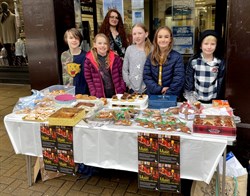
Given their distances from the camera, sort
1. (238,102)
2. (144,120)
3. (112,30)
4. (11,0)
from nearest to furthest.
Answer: (144,120) → (238,102) → (112,30) → (11,0)

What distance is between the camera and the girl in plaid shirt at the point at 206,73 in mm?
3068

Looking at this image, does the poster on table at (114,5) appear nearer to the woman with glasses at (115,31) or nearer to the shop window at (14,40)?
the woman with glasses at (115,31)

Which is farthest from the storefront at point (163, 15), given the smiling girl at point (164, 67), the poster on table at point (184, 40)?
the smiling girl at point (164, 67)

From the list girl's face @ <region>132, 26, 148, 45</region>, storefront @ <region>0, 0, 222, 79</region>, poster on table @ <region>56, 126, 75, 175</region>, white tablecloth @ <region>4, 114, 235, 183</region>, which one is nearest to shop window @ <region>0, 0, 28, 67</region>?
storefront @ <region>0, 0, 222, 79</region>

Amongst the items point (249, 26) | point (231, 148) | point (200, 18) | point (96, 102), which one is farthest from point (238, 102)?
point (200, 18)

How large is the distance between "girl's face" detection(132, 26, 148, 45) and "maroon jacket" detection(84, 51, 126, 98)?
1.08 feet

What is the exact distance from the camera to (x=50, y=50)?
4184mm

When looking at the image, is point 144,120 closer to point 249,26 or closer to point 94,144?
point 94,144

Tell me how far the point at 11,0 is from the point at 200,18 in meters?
6.26

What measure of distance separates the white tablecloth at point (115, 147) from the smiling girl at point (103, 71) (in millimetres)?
979

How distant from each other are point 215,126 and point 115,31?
7.35ft

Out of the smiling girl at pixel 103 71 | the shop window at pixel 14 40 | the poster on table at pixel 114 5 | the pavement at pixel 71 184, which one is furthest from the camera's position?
the shop window at pixel 14 40

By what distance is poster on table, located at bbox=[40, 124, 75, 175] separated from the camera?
2615mm

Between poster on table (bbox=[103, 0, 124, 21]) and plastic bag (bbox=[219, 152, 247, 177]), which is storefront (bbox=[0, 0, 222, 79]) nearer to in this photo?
poster on table (bbox=[103, 0, 124, 21])
